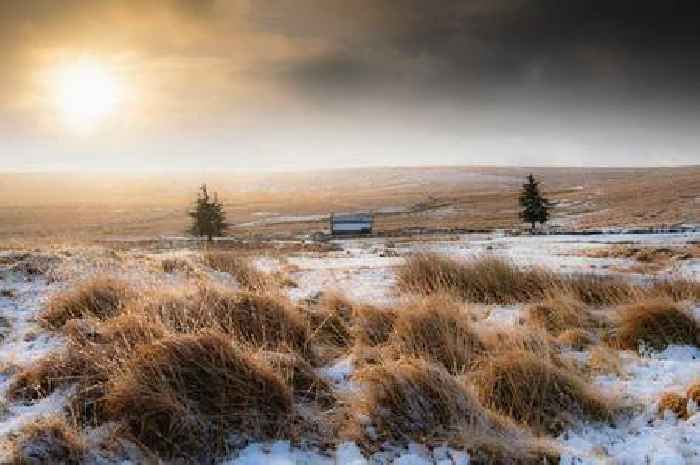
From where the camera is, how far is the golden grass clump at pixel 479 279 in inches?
322

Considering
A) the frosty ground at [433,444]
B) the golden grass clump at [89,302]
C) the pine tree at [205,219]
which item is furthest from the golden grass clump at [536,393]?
the pine tree at [205,219]

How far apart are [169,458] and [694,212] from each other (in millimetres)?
59642

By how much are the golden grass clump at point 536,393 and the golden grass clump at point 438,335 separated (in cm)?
32

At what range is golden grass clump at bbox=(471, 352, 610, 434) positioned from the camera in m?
4.19

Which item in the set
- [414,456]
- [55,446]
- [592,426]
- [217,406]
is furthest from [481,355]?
[55,446]

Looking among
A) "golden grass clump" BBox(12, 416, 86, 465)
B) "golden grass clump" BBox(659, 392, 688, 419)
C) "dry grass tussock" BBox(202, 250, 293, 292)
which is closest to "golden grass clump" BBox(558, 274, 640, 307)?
"golden grass clump" BBox(659, 392, 688, 419)

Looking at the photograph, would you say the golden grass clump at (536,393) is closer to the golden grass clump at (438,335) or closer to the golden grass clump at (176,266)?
the golden grass clump at (438,335)

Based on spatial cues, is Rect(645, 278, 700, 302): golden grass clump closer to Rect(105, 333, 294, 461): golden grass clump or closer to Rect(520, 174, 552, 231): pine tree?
Rect(105, 333, 294, 461): golden grass clump

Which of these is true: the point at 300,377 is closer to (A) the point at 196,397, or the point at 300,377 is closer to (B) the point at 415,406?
(A) the point at 196,397

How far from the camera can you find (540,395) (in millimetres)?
4355

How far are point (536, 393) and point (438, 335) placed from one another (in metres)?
1.23

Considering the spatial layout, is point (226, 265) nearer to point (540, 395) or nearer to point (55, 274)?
point (55, 274)

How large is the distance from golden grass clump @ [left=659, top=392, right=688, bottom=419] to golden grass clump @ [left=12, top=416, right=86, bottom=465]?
423cm

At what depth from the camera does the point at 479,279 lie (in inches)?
341
